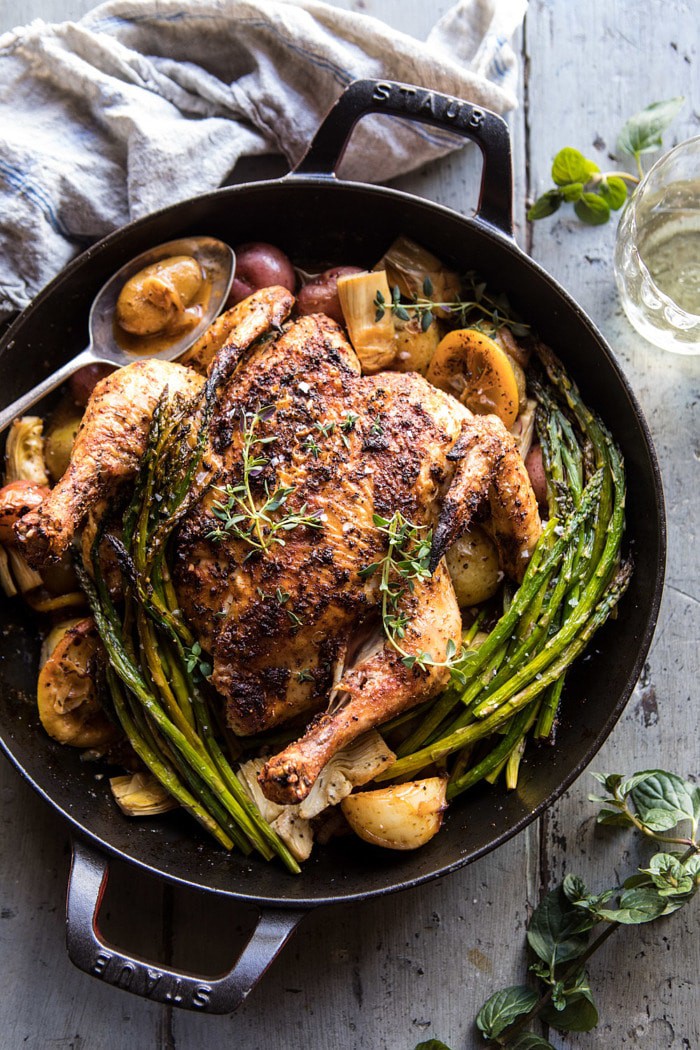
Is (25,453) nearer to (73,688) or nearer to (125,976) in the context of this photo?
(73,688)

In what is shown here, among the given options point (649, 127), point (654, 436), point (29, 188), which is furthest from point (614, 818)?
point (29, 188)

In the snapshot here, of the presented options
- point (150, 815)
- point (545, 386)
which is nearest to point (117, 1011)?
point (150, 815)

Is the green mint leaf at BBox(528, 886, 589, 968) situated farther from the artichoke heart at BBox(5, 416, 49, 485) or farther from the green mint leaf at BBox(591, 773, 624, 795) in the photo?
the artichoke heart at BBox(5, 416, 49, 485)

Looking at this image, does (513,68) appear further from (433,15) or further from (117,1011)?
(117,1011)

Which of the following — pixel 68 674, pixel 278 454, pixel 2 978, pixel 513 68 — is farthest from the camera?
pixel 513 68

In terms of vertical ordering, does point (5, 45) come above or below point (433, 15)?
below

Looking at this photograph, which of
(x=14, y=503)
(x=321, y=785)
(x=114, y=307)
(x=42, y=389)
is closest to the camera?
(x=321, y=785)

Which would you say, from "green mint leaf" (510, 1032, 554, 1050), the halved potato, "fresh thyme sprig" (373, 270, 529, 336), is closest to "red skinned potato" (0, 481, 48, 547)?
the halved potato
